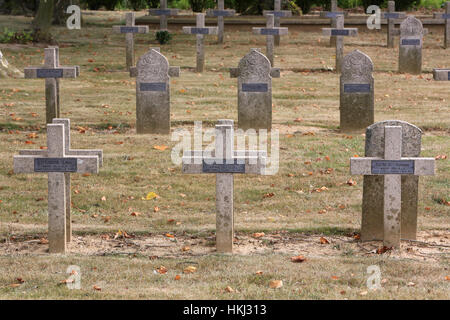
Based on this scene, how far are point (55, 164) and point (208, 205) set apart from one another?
254 cm

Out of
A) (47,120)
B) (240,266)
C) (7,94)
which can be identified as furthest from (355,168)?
(7,94)

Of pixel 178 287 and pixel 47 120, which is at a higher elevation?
pixel 47 120

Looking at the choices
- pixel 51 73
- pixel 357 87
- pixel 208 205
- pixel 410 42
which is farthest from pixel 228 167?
pixel 410 42

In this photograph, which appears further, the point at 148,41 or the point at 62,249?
the point at 148,41

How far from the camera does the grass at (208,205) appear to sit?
702cm

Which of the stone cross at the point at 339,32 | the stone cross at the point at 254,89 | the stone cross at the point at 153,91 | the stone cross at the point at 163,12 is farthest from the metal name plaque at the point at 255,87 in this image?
the stone cross at the point at 163,12

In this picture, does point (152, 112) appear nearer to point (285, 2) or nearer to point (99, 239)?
point (99, 239)

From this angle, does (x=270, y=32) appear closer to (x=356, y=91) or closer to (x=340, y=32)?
(x=340, y=32)

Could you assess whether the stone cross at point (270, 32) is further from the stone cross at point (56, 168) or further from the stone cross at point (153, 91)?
the stone cross at point (56, 168)

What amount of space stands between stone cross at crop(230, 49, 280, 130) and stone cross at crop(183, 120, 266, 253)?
5.50 m

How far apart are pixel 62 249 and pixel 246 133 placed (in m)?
6.02

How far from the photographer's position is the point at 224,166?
25.8ft

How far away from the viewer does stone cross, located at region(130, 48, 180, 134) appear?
13.3m

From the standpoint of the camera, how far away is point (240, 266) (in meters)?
7.42
